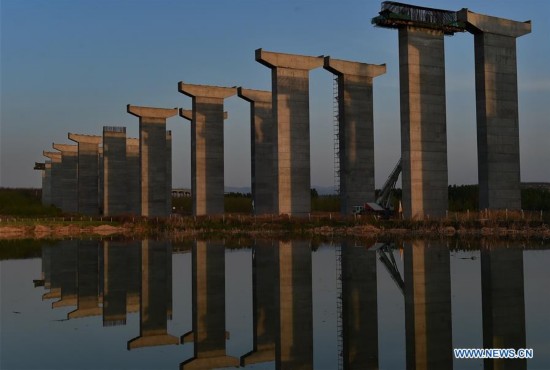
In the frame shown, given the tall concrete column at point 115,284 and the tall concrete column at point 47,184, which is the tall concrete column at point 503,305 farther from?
the tall concrete column at point 47,184

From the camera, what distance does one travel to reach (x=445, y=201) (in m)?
41.8

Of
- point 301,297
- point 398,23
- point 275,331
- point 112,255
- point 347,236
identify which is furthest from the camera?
point 398,23

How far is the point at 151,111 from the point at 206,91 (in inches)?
447

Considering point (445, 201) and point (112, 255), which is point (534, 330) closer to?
point (112, 255)

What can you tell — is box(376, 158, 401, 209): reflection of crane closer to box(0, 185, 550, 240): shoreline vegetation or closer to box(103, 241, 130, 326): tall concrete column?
box(0, 185, 550, 240): shoreline vegetation

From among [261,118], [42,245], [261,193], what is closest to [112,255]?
[42,245]

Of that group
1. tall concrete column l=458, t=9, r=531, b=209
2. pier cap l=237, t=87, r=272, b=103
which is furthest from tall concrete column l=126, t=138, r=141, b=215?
tall concrete column l=458, t=9, r=531, b=209

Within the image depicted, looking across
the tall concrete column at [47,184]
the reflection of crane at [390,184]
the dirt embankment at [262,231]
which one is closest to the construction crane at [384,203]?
the reflection of crane at [390,184]

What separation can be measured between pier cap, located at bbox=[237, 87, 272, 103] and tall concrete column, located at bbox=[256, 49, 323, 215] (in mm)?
12815

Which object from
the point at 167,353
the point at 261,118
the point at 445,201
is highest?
the point at 261,118

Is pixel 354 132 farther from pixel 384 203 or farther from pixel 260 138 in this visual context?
pixel 260 138

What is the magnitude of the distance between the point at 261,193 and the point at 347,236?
2120 centimetres

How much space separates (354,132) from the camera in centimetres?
5009

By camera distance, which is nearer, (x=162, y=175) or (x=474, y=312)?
(x=474, y=312)
